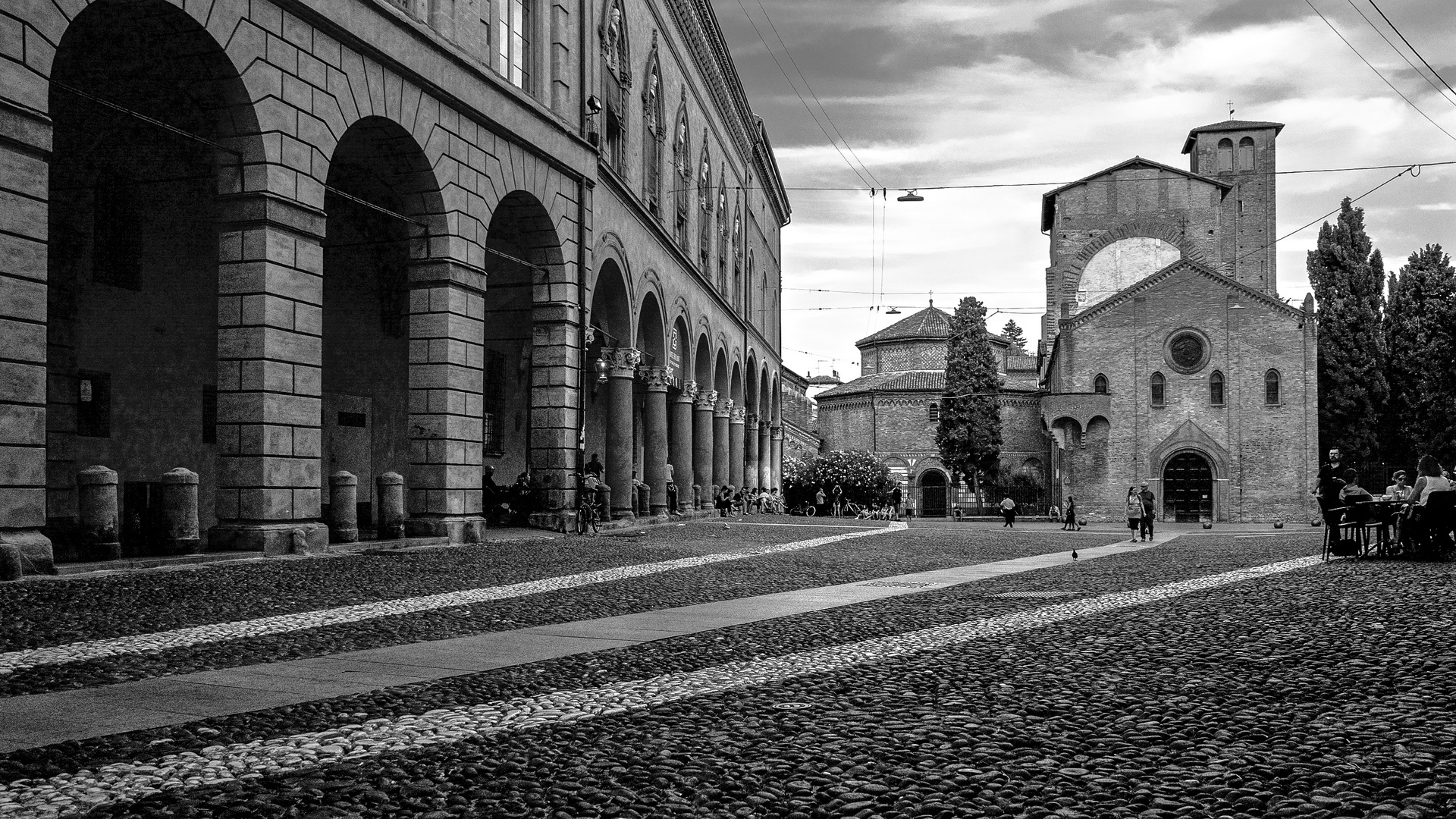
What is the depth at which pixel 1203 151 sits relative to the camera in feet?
212

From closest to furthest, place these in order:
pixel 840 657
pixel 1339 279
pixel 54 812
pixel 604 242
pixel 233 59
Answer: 1. pixel 54 812
2. pixel 840 657
3. pixel 233 59
4. pixel 604 242
5. pixel 1339 279

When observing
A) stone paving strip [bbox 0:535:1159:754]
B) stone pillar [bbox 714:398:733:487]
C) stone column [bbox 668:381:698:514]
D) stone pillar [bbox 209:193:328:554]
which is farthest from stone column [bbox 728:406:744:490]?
stone paving strip [bbox 0:535:1159:754]

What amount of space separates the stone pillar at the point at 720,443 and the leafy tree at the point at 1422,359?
29865 millimetres

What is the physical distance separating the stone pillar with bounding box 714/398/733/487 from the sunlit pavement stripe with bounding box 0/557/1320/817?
92.9ft

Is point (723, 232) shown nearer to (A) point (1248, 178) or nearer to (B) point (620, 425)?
(B) point (620, 425)

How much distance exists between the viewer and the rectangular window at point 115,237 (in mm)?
16188

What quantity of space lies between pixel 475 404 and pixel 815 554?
528 centimetres

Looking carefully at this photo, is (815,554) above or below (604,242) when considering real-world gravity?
below

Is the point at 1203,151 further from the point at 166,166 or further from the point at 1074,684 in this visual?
the point at 1074,684

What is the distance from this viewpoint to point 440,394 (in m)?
16.0

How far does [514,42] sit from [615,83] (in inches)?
199

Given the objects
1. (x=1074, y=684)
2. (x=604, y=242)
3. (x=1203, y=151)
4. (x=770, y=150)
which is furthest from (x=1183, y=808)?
(x=1203, y=151)

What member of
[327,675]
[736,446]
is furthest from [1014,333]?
[327,675]

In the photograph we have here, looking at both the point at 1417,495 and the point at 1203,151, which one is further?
the point at 1203,151
